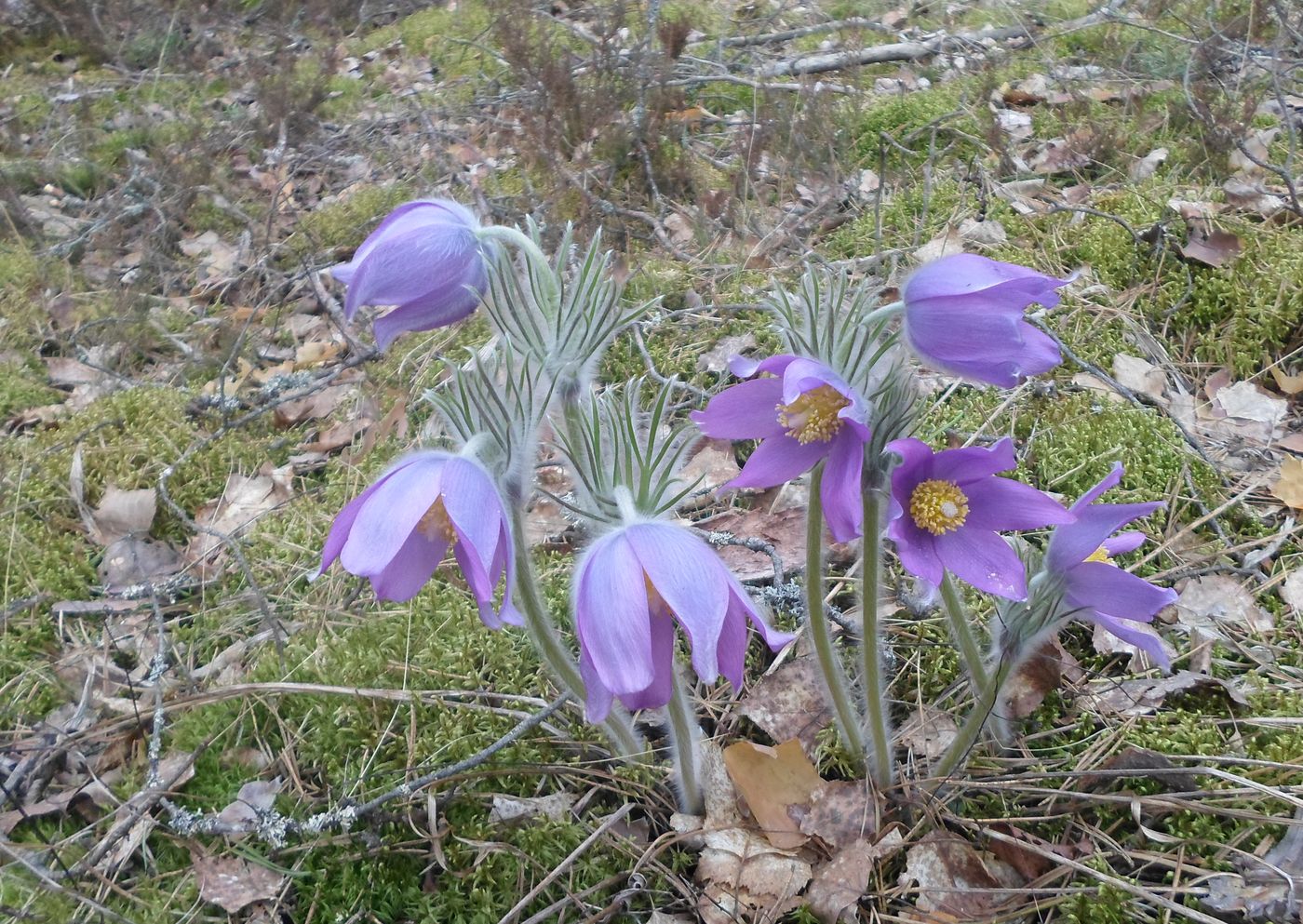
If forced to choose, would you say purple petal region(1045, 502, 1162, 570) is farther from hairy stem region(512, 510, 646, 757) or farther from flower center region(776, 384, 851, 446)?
hairy stem region(512, 510, 646, 757)

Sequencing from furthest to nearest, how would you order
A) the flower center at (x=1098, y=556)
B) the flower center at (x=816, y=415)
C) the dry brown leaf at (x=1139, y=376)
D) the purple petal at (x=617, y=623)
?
the dry brown leaf at (x=1139, y=376) < the flower center at (x=1098, y=556) < the flower center at (x=816, y=415) < the purple petal at (x=617, y=623)

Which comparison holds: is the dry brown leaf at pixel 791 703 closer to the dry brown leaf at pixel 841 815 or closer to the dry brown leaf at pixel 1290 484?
the dry brown leaf at pixel 841 815

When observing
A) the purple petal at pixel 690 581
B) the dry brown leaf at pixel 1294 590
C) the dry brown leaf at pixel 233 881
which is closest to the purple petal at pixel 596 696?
the purple petal at pixel 690 581

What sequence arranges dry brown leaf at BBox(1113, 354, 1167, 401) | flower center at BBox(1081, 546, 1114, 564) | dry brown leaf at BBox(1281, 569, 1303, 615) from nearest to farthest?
flower center at BBox(1081, 546, 1114, 564)
dry brown leaf at BBox(1281, 569, 1303, 615)
dry brown leaf at BBox(1113, 354, 1167, 401)

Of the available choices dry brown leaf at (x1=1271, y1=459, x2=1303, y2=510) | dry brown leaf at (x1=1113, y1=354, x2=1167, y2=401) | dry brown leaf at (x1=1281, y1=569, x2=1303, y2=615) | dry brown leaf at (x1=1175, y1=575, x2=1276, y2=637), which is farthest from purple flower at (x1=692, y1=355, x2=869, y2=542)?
dry brown leaf at (x1=1113, y1=354, x2=1167, y2=401)

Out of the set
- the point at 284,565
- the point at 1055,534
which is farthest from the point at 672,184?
the point at 1055,534
